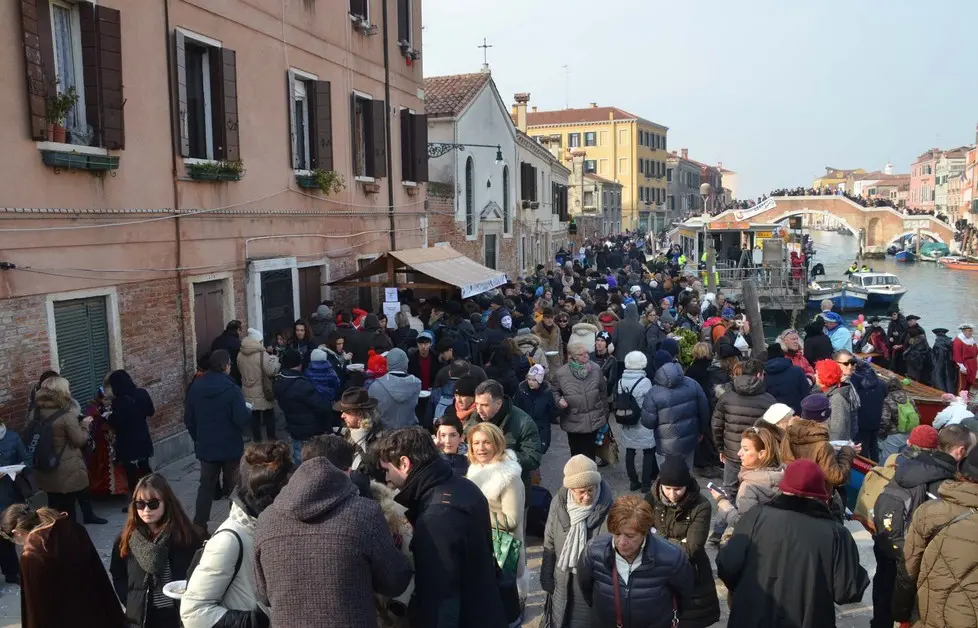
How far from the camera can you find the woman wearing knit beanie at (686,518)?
416 centimetres

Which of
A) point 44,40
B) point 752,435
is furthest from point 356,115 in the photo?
point 752,435

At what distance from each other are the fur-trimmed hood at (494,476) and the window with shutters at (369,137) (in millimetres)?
10138

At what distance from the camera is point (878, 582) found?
188 inches

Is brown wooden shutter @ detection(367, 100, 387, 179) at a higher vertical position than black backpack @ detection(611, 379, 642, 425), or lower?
higher

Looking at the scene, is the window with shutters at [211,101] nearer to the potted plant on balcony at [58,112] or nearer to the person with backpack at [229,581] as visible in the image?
the potted plant on balcony at [58,112]

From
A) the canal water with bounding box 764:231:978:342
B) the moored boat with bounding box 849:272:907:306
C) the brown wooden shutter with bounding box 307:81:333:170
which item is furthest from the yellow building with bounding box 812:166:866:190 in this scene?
the brown wooden shutter with bounding box 307:81:333:170

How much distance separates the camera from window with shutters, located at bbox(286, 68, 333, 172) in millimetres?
12344

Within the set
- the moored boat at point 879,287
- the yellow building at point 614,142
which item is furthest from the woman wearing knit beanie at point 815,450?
the yellow building at point 614,142

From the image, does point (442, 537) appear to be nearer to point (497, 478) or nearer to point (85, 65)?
point (497, 478)

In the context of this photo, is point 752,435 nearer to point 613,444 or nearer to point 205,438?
point 613,444

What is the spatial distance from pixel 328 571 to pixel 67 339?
5940mm

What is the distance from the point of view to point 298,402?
7.05m

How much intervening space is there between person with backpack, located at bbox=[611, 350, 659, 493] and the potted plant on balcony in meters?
5.38

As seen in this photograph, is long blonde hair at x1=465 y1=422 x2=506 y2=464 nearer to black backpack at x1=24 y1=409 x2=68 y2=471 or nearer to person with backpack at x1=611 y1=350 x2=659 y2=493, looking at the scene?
person with backpack at x1=611 y1=350 x2=659 y2=493
